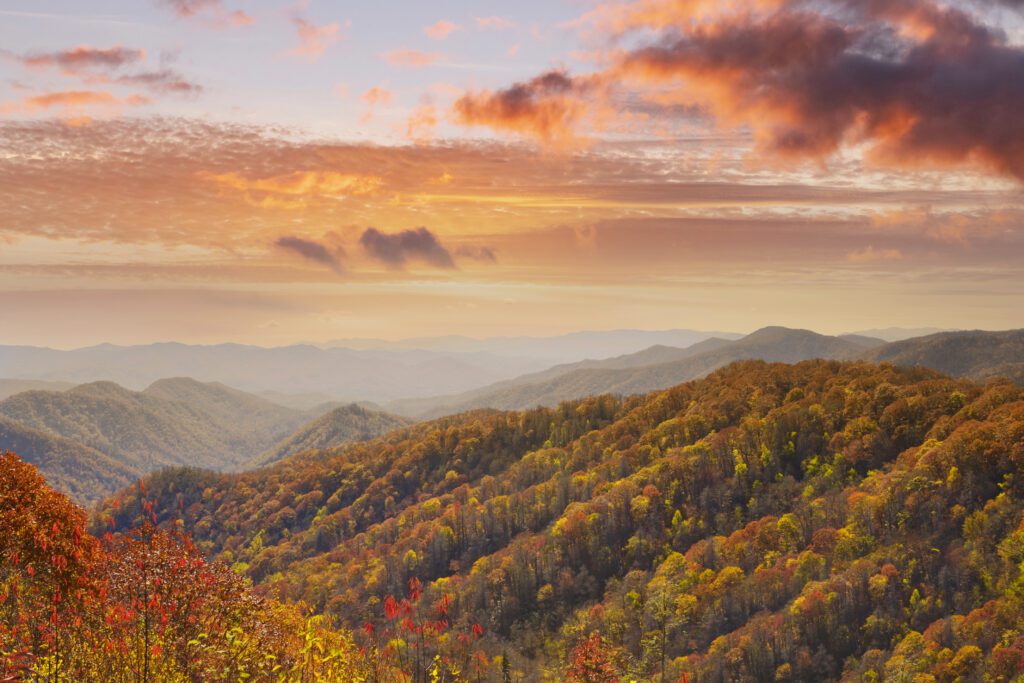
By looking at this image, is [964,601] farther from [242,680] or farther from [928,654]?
[242,680]

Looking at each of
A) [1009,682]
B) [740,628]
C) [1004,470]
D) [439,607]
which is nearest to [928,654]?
[1009,682]

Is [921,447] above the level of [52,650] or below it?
below

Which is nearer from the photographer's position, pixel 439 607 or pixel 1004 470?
pixel 1004 470

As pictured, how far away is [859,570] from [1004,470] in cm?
4573

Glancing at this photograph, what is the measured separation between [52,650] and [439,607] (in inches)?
6262

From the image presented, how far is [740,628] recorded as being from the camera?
15825 centimetres

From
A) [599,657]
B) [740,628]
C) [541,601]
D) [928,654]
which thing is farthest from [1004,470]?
[599,657]

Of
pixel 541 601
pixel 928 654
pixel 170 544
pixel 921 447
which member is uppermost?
pixel 170 544

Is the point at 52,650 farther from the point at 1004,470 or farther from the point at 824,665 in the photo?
the point at 1004,470

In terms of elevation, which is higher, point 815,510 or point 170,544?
point 170,544

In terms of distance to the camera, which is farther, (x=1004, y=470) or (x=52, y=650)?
(x=1004, y=470)

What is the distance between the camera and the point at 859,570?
158 meters

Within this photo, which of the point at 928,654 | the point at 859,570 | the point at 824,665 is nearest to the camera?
the point at 928,654

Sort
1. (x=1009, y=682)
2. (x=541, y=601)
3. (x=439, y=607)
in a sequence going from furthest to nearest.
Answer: (x=541, y=601)
(x=439, y=607)
(x=1009, y=682)
